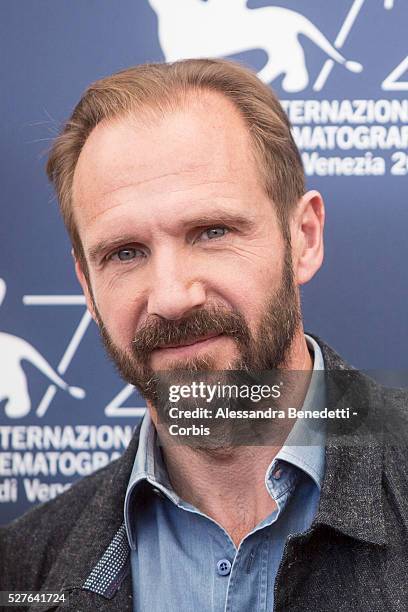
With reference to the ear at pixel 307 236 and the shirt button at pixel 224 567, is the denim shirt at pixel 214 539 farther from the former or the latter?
the ear at pixel 307 236

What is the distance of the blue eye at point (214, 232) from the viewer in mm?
1528

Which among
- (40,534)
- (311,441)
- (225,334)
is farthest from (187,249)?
(40,534)

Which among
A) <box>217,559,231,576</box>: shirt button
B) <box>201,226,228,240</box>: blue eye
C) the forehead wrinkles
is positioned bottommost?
<box>217,559,231,576</box>: shirt button

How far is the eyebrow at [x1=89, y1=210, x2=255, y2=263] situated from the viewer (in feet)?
4.92

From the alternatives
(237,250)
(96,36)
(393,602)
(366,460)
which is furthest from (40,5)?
(393,602)

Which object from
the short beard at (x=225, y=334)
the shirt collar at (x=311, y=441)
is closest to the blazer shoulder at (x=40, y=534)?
the short beard at (x=225, y=334)

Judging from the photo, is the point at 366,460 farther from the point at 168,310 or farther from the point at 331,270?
the point at 331,270

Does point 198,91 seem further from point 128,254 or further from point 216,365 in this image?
point 216,365

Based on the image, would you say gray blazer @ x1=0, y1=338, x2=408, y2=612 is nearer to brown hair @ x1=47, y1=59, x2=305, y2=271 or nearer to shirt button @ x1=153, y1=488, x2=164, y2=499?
shirt button @ x1=153, y1=488, x2=164, y2=499

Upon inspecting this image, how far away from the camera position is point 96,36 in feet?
6.52

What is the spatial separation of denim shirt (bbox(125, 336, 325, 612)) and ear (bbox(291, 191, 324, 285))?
Result: 0.53ft

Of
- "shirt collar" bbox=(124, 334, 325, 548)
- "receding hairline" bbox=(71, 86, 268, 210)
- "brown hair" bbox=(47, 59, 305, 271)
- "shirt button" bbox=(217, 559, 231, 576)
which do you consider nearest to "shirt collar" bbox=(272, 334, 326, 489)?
"shirt collar" bbox=(124, 334, 325, 548)

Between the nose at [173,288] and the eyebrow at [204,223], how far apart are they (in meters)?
0.06

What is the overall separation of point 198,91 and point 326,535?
32.2 inches
